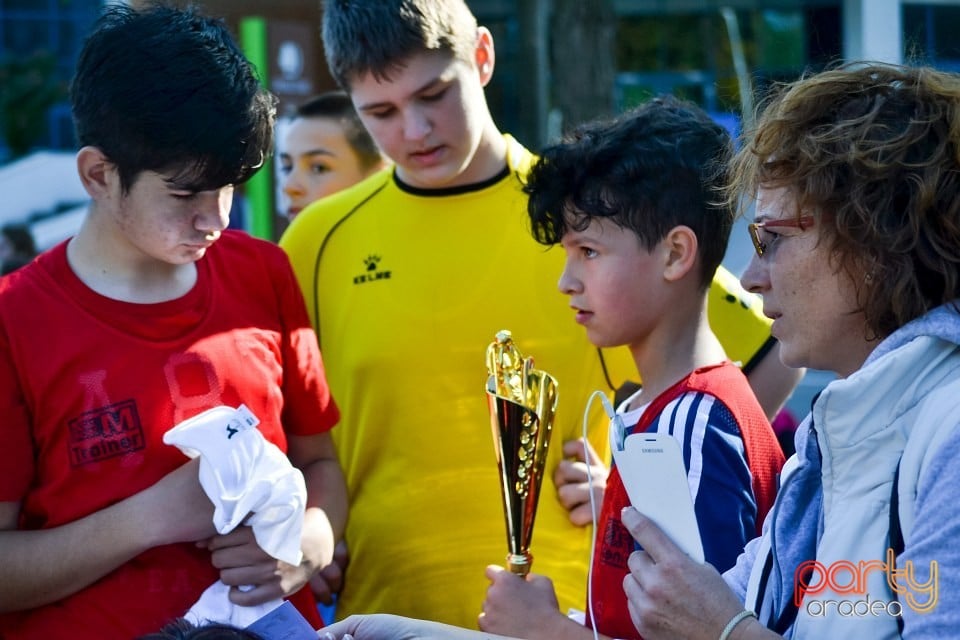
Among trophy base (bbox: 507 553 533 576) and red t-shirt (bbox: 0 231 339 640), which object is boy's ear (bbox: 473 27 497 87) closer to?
red t-shirt (bbox: 0 231 339 640)

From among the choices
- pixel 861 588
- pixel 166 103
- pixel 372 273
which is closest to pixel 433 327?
pixel 372 273

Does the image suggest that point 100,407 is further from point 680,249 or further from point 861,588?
point 861,588

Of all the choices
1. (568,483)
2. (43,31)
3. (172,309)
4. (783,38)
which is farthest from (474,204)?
(43,31)

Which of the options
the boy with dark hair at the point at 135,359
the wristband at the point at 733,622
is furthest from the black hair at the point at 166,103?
the wristband at the point at 733,622

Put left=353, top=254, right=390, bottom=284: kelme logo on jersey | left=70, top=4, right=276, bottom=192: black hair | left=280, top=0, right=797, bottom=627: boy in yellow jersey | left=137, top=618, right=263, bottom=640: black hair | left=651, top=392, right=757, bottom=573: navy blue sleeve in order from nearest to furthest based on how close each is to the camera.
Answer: left=137, top=618, right=263, bottom=640: black hair
left=651, top=392, right=757, bottom=573: navy blue sleeve
left=70, top=4, right=276, bottom=192: black hair
left=280, top=0, right=797, bottom=627: boy in yellow jersey
left=353, top=254, right=390, bottom=284: kelme logo on jersey

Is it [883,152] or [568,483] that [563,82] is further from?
[883,152]

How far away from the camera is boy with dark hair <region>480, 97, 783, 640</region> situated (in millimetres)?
2154

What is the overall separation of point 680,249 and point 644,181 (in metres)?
0.16

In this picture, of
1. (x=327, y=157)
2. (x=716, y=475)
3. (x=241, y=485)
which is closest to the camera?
(x=716, y=475)

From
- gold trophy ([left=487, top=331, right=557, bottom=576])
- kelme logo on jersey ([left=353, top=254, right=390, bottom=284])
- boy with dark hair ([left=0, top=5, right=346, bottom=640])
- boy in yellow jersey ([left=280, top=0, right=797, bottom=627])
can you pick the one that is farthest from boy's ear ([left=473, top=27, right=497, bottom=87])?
gold trophy ([left=487, top=331, right=557, bottom=576])

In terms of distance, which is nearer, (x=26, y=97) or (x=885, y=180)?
(x=885, y=180)

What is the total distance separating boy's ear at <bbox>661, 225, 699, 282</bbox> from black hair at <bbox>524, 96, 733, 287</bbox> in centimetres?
2

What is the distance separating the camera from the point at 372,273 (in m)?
3.00

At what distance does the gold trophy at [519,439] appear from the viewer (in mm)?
2436
